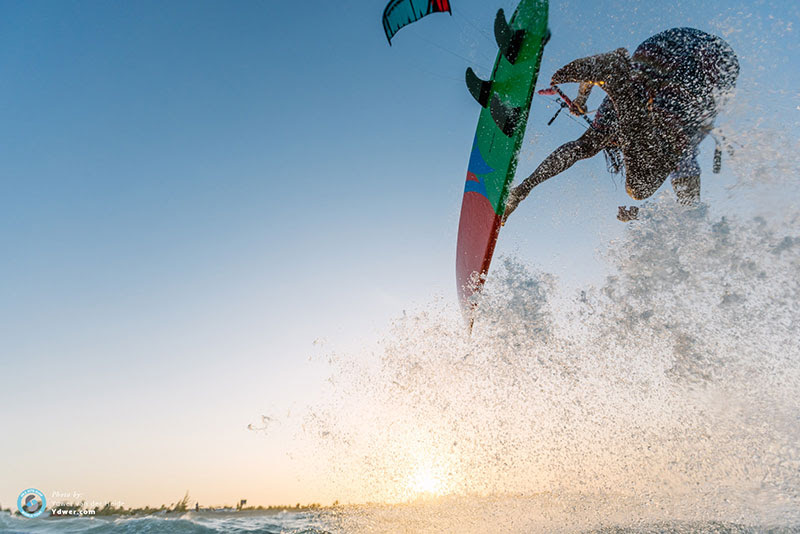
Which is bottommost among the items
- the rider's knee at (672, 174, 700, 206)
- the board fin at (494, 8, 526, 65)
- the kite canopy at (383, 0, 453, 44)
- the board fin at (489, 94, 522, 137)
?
the rider's knee at (672, 174, 700, 206)

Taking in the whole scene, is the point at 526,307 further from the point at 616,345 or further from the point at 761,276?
the point at 761,276

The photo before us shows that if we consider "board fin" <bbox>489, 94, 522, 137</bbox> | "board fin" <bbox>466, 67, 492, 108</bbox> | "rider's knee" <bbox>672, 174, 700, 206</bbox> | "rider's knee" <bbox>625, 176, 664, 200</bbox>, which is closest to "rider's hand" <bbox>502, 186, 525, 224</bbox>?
"board fin" <bbox>489, 94, 522, 137</bbox>

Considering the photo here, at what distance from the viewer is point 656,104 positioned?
14.5 feet

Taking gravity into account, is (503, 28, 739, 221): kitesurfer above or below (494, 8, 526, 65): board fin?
below

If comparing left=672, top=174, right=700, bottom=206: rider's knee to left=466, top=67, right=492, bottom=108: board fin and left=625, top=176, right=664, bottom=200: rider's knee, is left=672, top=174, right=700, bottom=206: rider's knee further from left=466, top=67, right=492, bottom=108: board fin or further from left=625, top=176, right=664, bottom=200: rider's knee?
left=466, top=67, right=492, bottom=108: board fin

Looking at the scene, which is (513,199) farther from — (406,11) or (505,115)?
(406,11)

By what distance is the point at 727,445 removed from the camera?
14.0 ft

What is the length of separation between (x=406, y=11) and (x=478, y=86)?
1.34m

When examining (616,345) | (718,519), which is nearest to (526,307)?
(616,345)

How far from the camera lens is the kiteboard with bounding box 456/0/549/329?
199 inches

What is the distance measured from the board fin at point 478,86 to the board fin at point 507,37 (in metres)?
0.64

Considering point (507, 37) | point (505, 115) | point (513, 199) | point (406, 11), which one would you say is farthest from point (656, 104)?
point (406, 11)

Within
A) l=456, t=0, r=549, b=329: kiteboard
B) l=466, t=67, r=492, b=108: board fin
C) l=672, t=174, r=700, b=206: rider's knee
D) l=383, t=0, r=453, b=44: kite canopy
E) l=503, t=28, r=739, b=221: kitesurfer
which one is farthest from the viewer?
l=466, t=67, r=492, b=108: board fin

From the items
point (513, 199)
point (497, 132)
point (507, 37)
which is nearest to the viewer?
point (507, 37)
